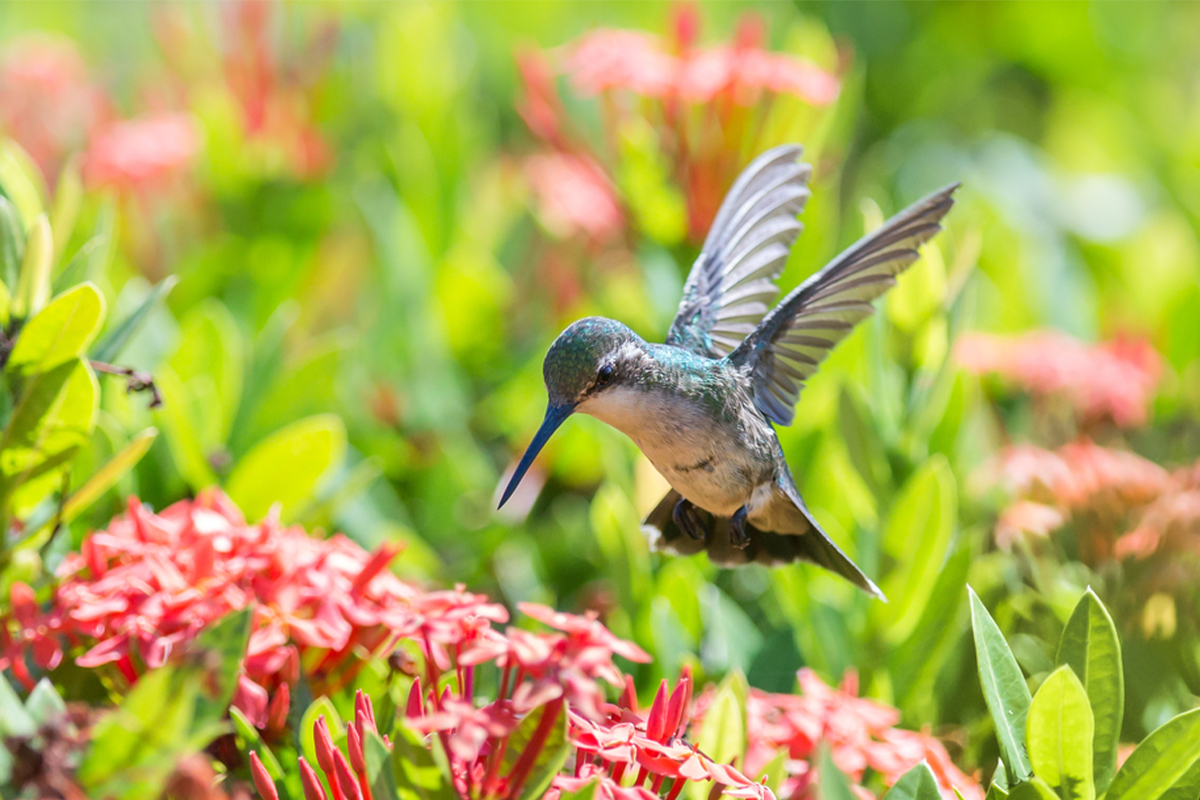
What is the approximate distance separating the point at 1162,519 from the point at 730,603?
0.64 metres

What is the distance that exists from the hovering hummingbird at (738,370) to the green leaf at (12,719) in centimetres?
44

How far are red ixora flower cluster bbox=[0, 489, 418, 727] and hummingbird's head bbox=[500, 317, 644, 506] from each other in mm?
207

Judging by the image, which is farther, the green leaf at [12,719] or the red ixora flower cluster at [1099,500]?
the red ixora flower cluster at [1099,500]

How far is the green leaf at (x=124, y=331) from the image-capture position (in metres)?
1.29

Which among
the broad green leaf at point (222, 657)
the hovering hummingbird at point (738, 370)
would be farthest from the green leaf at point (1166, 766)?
the broad green leaf at point (222, 657)

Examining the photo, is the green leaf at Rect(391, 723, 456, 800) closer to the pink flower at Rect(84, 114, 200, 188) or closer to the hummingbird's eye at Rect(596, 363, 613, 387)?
the hummingbird's eye at Rect(596, 363, 613, 387)

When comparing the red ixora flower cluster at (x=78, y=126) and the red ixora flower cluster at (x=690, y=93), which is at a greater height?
the red ixora flower cluster at (x=690, y=93)

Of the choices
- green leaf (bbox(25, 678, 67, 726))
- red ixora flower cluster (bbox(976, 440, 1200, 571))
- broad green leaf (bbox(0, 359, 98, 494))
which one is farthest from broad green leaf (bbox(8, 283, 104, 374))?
red ixora flower cluster (bbox(976, 440, 1200, 571))

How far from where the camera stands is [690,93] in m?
1.72

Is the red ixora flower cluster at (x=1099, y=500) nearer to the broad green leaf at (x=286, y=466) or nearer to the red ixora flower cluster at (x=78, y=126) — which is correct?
the broad green leaf at (x=286, y=466)

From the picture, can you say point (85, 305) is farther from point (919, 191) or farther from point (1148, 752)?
point (919, 191)

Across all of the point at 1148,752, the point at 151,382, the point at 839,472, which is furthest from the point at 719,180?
the point at 1148,752

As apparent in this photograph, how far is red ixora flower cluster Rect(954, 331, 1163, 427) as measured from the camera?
1902 mm

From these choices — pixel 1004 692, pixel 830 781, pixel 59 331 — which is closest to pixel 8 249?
pixel 59 331
